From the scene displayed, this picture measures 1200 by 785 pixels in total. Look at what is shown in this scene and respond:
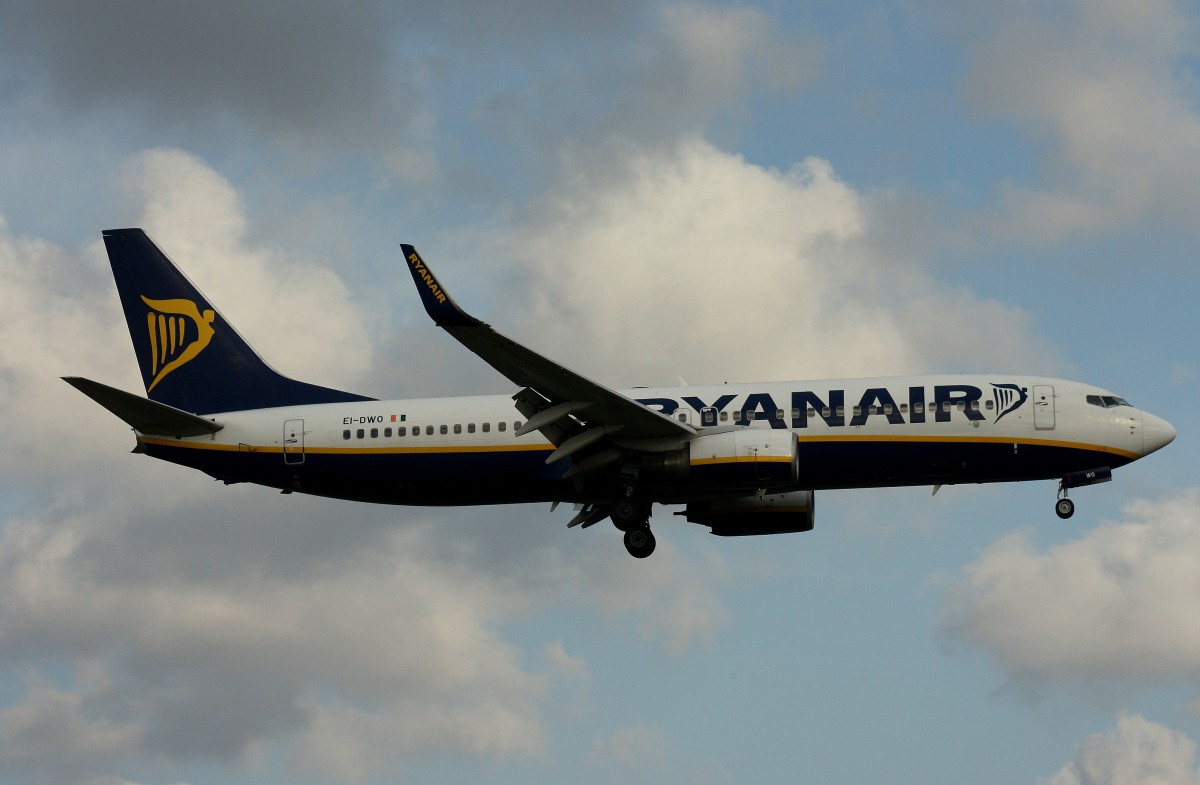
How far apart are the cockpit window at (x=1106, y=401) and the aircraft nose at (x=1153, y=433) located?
0.76 m

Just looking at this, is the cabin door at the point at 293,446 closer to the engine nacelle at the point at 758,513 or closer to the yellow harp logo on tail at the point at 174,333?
the yellow harp logo on tail at the point at 174,333

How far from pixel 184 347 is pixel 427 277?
57.0ft

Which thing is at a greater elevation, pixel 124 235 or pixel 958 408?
pixel 124 235

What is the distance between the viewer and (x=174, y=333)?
54125 mm

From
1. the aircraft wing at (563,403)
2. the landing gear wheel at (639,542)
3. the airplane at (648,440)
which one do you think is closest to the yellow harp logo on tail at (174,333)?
the airplane at (648,440)

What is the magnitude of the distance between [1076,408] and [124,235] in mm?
32065

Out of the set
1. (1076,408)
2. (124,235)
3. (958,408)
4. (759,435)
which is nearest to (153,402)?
(124,235)

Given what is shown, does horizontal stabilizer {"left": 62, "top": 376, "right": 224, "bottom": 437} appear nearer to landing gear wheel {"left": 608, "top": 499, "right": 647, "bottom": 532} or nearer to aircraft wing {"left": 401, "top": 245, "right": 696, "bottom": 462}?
aircraft wing {"left": 401, "top": 245, "right": 696, "bottom": 462}

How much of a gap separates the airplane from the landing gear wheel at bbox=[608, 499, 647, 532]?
5 cm

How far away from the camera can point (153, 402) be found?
1887 inches

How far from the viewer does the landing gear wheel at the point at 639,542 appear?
48.8m

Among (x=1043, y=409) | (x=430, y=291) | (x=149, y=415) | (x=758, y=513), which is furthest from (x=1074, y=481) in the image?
(x=149, y=415)

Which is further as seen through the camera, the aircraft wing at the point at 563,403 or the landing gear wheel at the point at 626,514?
the landing gear wheel at the point at 626,514

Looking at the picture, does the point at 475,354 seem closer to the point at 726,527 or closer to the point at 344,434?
the point at 344,434
